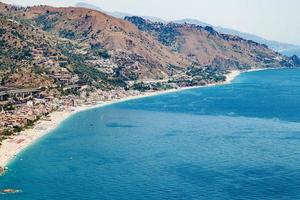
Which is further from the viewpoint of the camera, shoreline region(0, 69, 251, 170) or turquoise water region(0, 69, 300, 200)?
shoreline region(0, 69, 251, 170)

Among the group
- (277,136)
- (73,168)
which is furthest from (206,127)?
(73,168)

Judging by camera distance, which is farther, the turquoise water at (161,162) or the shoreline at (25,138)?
the shoreline at (25,138)

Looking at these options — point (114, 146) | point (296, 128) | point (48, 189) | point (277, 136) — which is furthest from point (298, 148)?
point (48, 189)

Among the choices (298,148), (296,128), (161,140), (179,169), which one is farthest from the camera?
(296,128)

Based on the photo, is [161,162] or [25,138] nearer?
[161,162]

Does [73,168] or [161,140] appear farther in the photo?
[161,140]

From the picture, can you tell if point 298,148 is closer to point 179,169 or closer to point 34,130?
point 179,169

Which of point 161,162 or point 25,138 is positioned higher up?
point 161,162

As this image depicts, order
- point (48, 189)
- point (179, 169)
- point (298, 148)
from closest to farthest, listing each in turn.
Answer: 1. point (48, 189)
2. point (179, 169)
3. point (298, 148)
